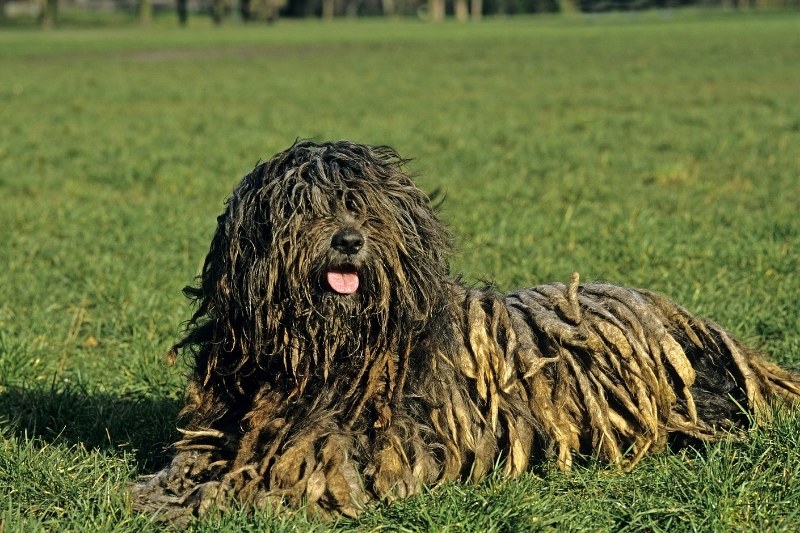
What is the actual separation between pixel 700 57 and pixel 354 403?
116 feet

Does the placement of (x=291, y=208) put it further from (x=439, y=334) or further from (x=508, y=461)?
(x=508, y=461)

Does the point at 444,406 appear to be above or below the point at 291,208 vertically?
below

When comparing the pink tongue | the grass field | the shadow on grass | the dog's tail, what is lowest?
the shadow on grass

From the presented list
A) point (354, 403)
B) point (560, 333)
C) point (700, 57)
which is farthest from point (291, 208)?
point (700, 57)

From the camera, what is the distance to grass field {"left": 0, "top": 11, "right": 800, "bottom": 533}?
15.2 feet

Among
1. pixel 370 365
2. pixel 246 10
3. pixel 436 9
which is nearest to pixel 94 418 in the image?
pixel 370 365

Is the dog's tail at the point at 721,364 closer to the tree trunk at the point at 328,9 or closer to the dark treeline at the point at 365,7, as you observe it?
the dark treeline at the point at 365,7

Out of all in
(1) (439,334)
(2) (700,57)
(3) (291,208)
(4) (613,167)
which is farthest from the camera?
(2) (700,57)

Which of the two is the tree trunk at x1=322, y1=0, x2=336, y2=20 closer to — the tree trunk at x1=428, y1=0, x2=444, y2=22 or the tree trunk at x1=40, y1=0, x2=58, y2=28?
the tree trunk at x1=428, y1=0, x2=444, y2=22

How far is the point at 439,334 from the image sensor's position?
4664mm

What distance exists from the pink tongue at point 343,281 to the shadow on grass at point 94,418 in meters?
1.32

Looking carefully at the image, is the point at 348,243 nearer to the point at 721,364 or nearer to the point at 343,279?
the point at 343,279

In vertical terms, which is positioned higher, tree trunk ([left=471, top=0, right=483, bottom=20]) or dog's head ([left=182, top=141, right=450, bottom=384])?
tree trunk ([left=471, top=0, right=483, bottom=20])

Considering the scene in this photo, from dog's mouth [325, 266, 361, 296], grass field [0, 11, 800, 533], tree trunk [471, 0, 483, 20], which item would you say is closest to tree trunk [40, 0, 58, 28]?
tree trunk [471, 0, 483, 20]
